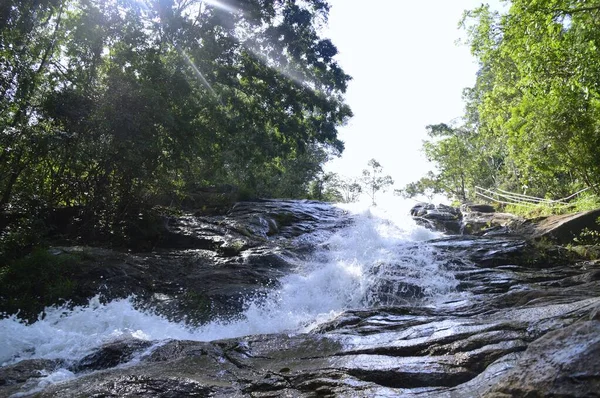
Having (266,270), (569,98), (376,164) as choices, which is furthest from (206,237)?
(376,164)

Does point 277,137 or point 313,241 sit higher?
point 277,137

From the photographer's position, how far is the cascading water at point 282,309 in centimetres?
645

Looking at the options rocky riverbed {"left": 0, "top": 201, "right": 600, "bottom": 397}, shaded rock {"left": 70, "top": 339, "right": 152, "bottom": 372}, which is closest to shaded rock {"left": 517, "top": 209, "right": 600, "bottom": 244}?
rocky riverbed {"left": 0, "top": 201, "right": 600, "bottom": 397}

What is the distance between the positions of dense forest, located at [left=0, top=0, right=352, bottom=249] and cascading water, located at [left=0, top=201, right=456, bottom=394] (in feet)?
13.2

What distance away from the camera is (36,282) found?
841 centimetres

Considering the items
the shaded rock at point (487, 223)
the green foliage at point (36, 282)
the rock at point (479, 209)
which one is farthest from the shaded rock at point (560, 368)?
the rock at point (479, 209)

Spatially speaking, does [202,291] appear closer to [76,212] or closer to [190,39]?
[76,212]

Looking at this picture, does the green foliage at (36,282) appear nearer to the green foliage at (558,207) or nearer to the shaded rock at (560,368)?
the shaded rock at (560,368)

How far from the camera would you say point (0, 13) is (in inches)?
397

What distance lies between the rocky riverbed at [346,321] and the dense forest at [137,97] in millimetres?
2428

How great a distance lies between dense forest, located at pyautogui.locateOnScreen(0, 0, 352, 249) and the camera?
10.6m

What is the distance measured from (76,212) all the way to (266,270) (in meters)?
6.64

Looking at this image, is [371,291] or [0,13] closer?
[371,291]

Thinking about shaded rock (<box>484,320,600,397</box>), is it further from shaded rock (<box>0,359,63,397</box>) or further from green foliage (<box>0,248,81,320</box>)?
green foliage (<box>0,248,81,320</box>)
